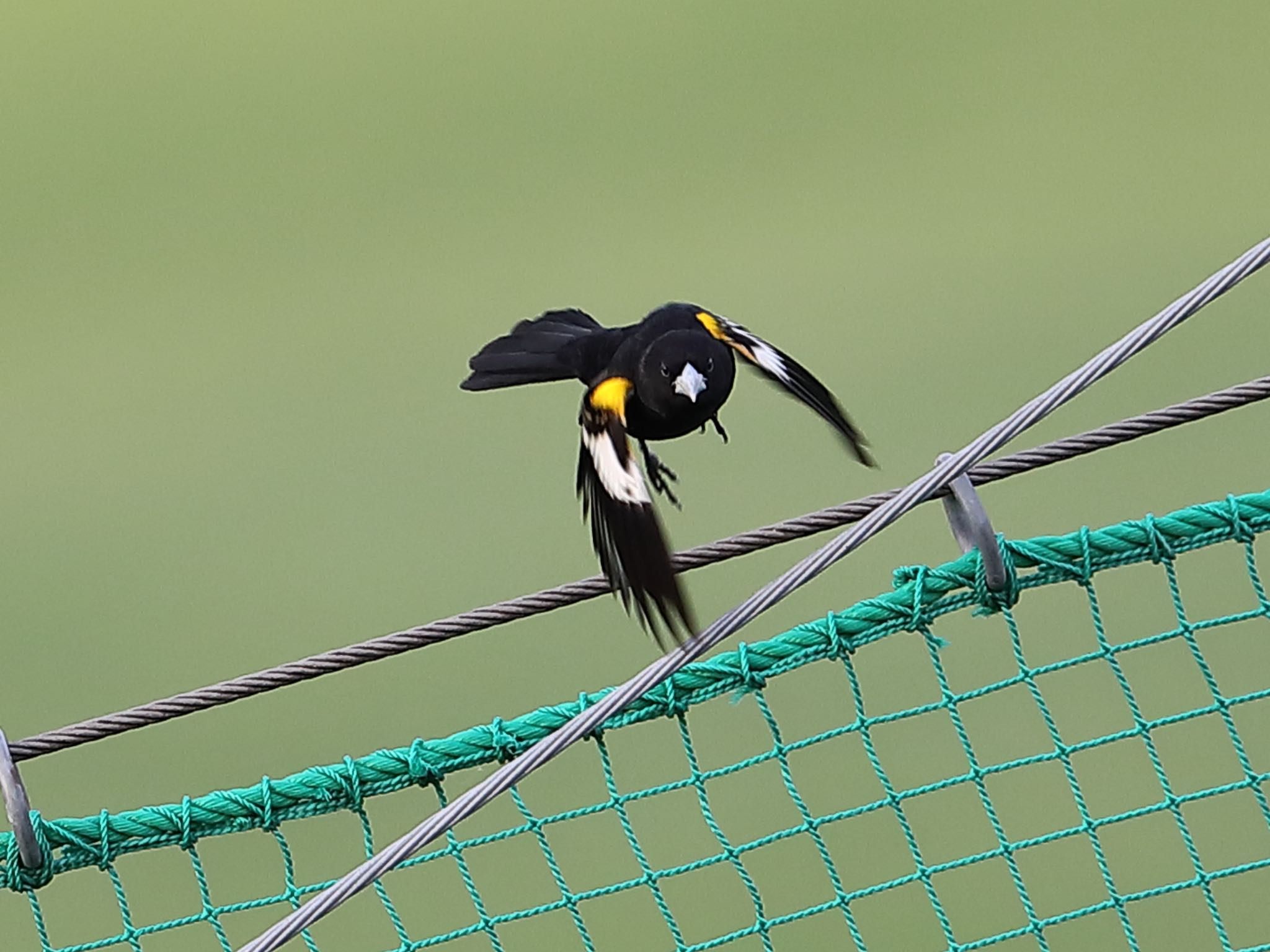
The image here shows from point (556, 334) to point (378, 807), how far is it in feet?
3.58

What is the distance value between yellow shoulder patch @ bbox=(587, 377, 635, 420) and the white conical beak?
0.19 ft

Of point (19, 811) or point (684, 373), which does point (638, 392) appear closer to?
point (684, 373)

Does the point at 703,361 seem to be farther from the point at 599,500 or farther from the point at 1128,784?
the point at 1128,784

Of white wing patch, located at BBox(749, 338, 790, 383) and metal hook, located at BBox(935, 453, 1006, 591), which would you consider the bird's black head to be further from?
metal hook, located at BBox(935, 453, 1006, 591)

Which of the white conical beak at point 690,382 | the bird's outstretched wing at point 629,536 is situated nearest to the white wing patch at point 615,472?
the bird's outstretched wing at point 629,536

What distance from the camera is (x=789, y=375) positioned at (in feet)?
4.72

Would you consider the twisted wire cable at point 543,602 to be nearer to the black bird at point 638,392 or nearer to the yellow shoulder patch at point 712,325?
the black bird at point 638,392

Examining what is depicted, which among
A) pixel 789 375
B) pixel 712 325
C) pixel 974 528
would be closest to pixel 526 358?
pixel 712 325

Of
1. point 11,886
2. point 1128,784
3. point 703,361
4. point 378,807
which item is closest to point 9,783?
point 11,886

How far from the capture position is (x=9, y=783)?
3.22 feet

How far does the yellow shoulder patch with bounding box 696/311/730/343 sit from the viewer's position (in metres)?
1.52

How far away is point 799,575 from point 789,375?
0.58 metres

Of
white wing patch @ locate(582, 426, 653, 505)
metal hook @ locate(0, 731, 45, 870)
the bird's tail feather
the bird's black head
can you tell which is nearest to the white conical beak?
the bird's black head

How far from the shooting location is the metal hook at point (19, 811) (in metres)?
0.98
